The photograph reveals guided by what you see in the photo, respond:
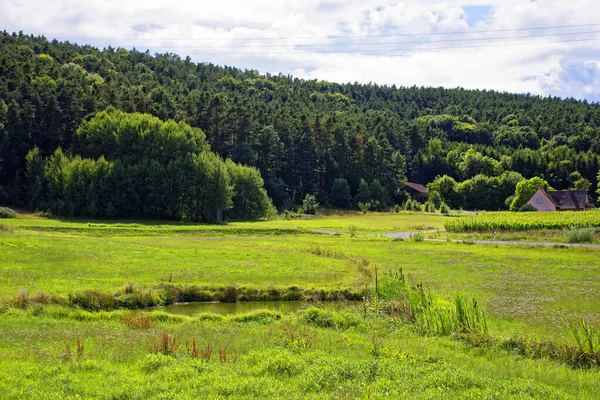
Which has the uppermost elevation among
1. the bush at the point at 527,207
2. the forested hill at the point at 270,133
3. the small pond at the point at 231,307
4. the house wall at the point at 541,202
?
the forested hill at the point at 270,133

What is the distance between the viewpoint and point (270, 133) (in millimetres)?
121750

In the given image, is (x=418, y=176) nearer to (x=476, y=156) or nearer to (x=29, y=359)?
(x=476, y=156)

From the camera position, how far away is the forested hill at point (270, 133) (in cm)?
9731

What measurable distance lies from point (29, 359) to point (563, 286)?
1172 inches

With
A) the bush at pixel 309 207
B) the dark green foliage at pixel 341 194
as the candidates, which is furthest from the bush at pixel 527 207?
the bush at pixel 309 207

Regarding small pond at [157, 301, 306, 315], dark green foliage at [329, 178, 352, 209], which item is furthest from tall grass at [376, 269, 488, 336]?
dark green foliage at [329, 178, 352, 209]

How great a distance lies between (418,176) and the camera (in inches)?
6939

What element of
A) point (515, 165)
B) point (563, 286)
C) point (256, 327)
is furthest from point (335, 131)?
point (256, 327)

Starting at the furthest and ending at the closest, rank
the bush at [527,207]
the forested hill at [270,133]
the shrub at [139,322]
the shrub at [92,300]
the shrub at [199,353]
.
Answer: the bush at [527,207]
the forested hill at [270,133]
the shrub at [92,300]
the shrub at [139,322]
the shrub at [199,353]

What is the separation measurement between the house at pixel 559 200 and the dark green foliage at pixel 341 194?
43.0 metres

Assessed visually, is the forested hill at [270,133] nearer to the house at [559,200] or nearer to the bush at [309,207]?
the bush at [309,207]

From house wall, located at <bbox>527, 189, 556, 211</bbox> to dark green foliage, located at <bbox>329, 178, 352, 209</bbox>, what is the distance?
1692 inches

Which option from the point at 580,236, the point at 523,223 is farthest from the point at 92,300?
the point at 523,223

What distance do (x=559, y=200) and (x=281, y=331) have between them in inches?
4882
